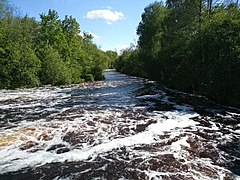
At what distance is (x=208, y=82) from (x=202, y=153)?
38.8 feet

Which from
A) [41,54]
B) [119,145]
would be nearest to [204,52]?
[119,145]

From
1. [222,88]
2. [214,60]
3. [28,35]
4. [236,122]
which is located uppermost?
[28,35]

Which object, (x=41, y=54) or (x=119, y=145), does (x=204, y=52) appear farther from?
(x=41, y=54)

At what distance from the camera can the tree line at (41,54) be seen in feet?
96.5

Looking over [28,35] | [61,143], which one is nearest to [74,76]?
[28,35]

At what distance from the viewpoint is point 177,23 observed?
3186 centimetres

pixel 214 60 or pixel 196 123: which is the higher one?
pixel 214 60

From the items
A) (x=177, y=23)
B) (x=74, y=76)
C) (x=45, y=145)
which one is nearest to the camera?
(x=45, y=145)

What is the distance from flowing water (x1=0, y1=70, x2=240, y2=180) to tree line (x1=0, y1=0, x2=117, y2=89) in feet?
55.4

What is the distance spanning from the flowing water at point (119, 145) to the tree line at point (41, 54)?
16884 mm

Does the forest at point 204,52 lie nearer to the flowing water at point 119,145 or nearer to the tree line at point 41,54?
the flowing water at point 119,145

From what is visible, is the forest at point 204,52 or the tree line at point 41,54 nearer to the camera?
the forest at point 204,52

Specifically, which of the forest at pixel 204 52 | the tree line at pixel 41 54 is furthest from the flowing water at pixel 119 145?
the tree line at pixel 41 54

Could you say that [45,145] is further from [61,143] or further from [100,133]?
[100,133]
